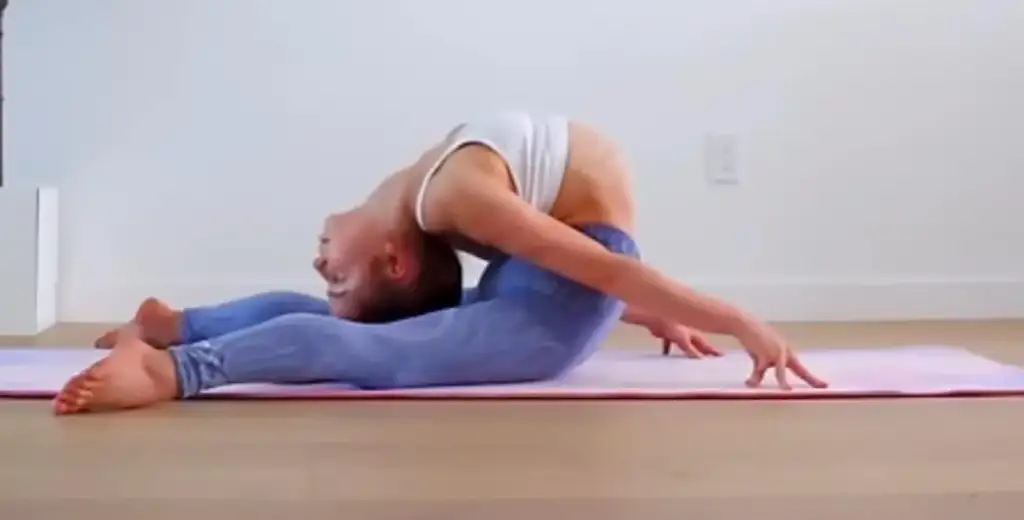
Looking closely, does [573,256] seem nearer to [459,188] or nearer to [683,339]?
[459,188]

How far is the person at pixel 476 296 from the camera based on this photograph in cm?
135

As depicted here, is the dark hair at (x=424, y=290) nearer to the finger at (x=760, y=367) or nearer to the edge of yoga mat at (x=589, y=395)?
the edge of yoga mat at (x=589, y=395)

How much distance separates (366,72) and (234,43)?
0.26 m

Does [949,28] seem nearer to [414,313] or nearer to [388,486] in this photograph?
[414,313]

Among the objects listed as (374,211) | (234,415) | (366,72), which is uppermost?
(366,72)

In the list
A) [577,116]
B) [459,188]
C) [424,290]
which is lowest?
[424,290]

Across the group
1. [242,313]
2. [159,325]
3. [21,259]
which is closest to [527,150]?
[242,313]

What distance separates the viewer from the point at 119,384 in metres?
1.27

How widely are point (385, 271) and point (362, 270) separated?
0.03 m

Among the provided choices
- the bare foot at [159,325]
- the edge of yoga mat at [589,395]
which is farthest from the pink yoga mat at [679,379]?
the bare foot at [159,325]

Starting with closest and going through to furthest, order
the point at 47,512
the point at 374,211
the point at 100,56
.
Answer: the point at 47,512
the point at 374,211
the point at 100,56

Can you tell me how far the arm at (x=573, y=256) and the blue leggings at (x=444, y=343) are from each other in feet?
0.25

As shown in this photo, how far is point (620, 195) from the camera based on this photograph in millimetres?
1551

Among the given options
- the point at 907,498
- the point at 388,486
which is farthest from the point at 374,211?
the point at 907,498
